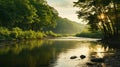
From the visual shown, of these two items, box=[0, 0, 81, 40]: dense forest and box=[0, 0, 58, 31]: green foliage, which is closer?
box=[0, 0, 81, 40]: dense forest

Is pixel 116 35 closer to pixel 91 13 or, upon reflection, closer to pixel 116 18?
pixel 116 18

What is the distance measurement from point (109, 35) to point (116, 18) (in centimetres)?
1011

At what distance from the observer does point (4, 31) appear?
262 feet

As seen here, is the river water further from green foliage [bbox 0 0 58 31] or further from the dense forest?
green foliage [bbox 0 0 58 31]

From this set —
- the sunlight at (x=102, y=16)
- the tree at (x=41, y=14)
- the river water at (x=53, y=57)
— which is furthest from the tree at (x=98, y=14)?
the tree at (x=41, y=14)

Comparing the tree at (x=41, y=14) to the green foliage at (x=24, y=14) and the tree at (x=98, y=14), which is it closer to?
the green foliage at (x=24, y=14)

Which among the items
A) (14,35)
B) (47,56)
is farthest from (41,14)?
(47,56)

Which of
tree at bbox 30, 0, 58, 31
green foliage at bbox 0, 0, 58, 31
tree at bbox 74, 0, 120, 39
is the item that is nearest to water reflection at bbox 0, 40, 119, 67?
tree at bbox 74, 0, 120, 39

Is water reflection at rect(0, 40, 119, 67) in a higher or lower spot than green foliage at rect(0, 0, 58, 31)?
lower

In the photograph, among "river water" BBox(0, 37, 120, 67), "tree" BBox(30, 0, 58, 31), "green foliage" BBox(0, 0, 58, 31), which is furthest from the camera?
"tree" BBox(30, 0, 58, 31)

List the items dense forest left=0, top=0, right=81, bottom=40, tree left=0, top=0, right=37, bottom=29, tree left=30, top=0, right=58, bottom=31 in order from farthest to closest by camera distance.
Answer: tree left=30, top=0, right=58, bottom=31 < tree left=0, top=0, right=37, bottom=29 < dense forest left=0, top=0, right=81, bottom=40

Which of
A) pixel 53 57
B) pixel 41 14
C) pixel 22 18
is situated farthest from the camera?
pixel 41 14

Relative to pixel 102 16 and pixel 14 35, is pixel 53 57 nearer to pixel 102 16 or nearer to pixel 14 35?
pixel 102 16

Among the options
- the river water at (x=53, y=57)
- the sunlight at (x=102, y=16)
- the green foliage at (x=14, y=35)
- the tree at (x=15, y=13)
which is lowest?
the river water at (x=53, y=57)
